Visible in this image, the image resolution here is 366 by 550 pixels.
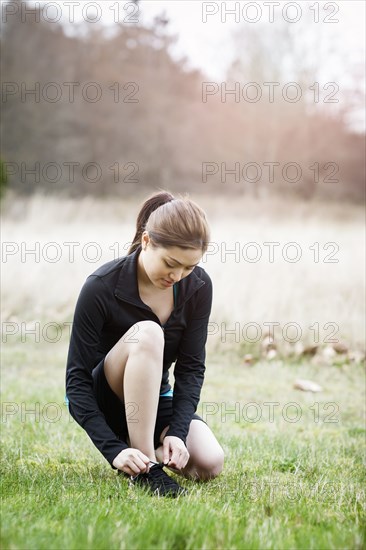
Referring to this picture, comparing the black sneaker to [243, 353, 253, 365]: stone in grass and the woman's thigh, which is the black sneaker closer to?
the woman's thigh

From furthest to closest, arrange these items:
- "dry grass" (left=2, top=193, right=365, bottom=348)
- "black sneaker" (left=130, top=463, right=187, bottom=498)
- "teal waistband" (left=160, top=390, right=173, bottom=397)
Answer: "dry grass" (left=2, top=193, right=365, bottom=348) < "teal waistband" (left=160, top=390, right=173, bottom=397) < "black sneaker" (left=130, top=463, right=187, bottom=498)

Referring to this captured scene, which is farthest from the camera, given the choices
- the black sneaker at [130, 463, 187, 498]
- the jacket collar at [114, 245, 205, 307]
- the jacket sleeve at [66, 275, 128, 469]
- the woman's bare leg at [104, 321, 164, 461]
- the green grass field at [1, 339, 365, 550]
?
the jacket collar at [114, 245, 205, 307]

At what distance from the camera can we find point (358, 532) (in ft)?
6.31

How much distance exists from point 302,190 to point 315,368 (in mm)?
15904

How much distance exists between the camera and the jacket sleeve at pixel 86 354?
2818mm

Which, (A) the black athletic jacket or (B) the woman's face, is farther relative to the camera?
(A) the black athletic jacket

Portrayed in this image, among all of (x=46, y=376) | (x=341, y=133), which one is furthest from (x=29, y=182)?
(x=46, y=376)

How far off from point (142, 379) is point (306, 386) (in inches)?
145

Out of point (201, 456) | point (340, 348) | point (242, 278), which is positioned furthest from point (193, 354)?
point (242, 278)

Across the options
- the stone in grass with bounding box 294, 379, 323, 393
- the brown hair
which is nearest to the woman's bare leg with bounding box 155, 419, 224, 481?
the brown hair

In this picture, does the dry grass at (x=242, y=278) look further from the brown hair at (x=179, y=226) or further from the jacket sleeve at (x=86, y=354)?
the brown hair at (x=179, y=226)

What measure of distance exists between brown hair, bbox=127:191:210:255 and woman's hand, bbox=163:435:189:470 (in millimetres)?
795

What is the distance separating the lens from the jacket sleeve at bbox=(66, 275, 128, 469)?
282 centimetres

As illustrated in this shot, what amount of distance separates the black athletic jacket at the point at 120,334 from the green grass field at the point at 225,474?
28 cm
